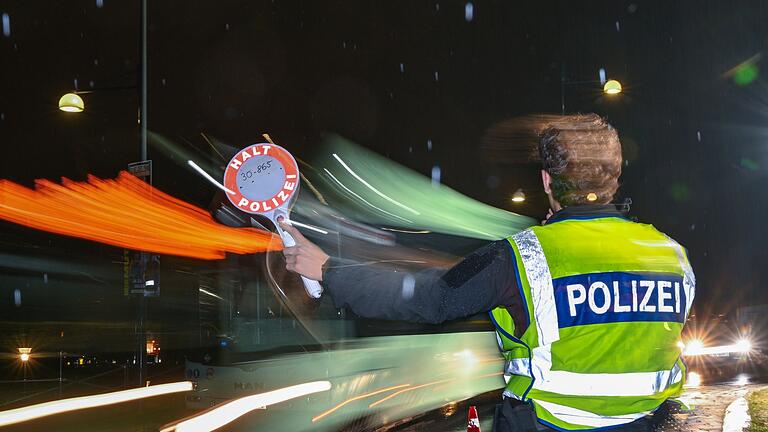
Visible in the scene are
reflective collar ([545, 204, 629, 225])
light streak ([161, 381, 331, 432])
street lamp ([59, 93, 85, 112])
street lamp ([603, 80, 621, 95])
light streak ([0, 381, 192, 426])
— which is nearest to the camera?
reflective collar ([545, 204, 629, 225])

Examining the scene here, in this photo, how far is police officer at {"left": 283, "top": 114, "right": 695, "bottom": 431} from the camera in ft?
7.84

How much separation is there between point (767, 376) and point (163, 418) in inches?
589

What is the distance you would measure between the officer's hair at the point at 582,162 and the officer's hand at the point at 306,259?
843 mm

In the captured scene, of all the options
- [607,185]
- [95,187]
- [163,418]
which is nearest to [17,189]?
[95,187]

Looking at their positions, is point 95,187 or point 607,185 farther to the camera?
point 95,187

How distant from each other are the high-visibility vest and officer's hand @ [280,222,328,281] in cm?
62

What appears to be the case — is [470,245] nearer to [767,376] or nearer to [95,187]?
[767,376]

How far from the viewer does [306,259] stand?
2.69 m

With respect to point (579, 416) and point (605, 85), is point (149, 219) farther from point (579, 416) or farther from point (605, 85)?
point (579, 416)

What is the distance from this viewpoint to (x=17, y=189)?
34406 millimetres

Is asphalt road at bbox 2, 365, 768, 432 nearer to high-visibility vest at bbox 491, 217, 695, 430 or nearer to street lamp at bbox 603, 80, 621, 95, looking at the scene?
street lamp at bbox 603, 80, 621, 95

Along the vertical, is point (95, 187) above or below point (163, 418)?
above

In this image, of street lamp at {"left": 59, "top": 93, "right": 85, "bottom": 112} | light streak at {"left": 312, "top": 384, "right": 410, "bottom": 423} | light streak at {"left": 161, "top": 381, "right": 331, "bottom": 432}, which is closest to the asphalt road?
light streak at {"left": 312, "top": 384, "right": 410, "bottom": 423}

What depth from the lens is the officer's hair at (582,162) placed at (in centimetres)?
256
